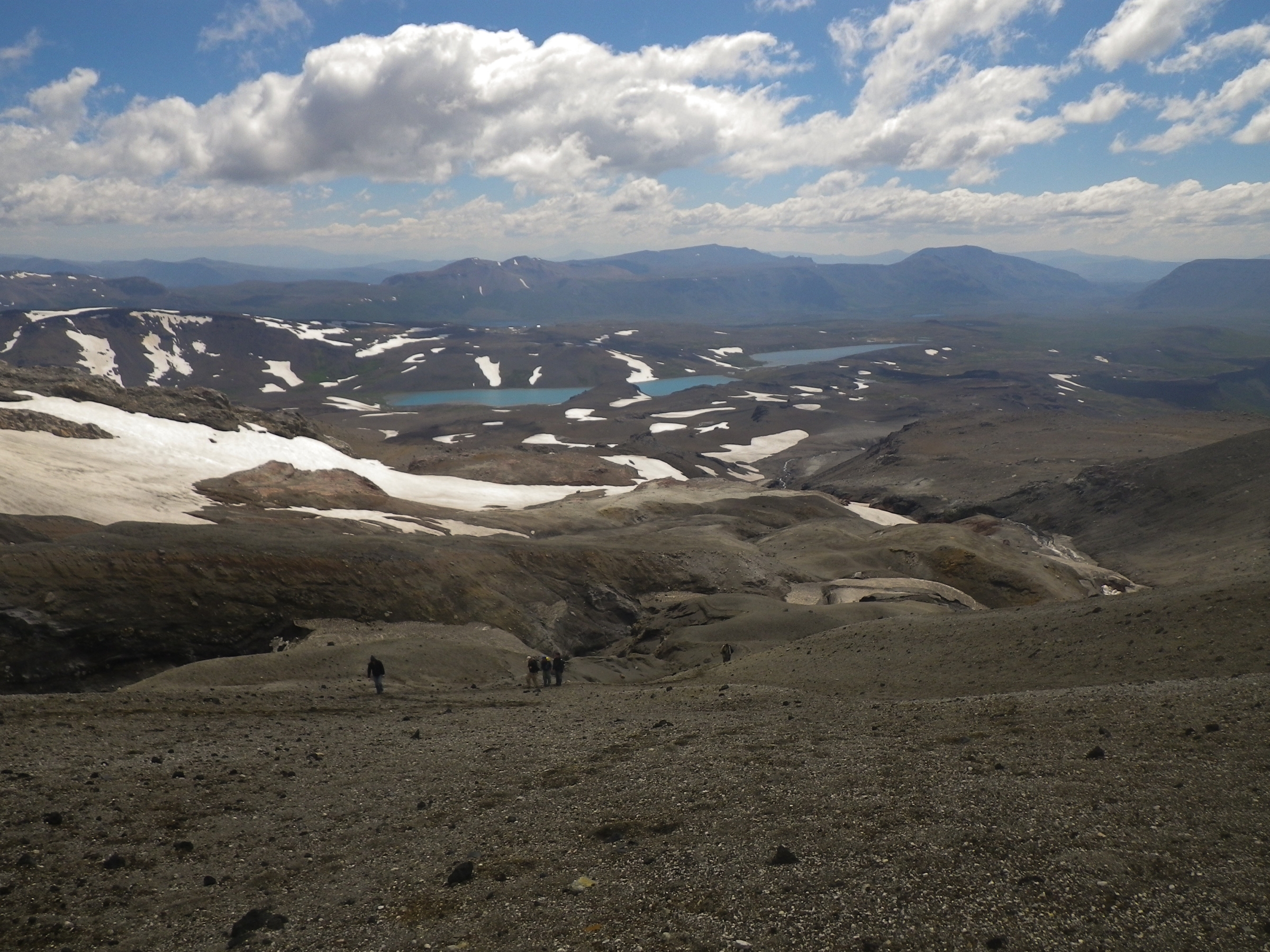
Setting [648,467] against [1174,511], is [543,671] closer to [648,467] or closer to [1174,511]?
[1174,511]

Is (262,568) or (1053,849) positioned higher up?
(1053,849)

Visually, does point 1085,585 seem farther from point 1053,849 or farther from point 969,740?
point 1053,849

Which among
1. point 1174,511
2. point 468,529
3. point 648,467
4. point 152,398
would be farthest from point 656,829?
point 648,467

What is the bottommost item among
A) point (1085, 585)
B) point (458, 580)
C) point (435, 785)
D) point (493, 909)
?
point (1085, 585)

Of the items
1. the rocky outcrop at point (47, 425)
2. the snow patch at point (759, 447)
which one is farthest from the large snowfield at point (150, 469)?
the snow patch at point (759, 447)

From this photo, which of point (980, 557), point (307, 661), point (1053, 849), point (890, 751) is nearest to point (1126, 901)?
point (1053, 849)

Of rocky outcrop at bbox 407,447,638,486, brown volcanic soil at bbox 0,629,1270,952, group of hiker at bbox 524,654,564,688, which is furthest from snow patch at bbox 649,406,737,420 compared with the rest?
brown volcanic soil at bbox 0,629,1270,952

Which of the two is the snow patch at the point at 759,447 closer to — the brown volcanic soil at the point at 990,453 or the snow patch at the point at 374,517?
the brown volcanic soil at the point at 990,453
